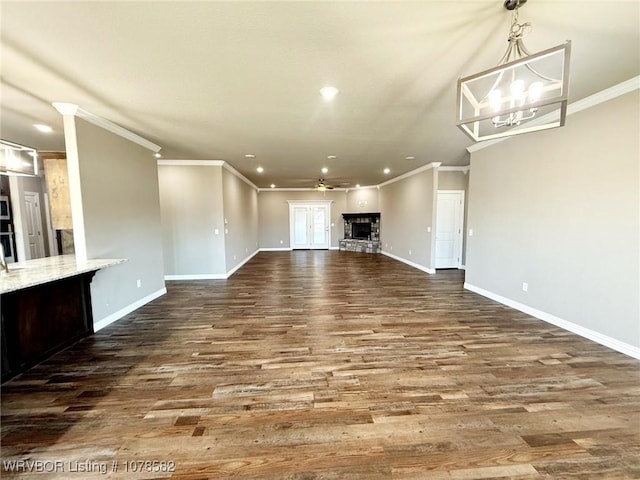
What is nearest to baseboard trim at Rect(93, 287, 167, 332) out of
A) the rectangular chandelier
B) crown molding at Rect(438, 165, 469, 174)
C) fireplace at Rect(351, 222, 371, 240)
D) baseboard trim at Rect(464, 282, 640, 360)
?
the rectangular chandelier

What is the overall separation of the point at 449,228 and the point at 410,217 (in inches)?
45.6

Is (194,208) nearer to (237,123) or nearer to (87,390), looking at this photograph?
(237,123)

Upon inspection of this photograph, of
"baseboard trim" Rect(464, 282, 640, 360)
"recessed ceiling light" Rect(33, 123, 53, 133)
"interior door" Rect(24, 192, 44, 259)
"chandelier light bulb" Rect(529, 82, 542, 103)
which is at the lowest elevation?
"baseboard trim" Rect(464, 282, 640, 360)

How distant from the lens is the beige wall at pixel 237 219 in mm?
6598

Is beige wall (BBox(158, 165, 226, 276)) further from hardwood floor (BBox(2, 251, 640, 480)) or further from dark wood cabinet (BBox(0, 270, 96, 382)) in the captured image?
dark wood cabinet (BBox(0, 270, 96, 382))

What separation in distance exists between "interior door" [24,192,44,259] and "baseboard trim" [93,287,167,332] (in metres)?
3.79

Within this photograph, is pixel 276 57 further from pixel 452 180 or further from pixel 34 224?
pixel 34 224

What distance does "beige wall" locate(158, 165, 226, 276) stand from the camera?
6.09m

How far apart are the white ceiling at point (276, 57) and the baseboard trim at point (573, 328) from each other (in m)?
2.69

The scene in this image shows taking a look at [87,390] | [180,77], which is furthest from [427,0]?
[87,390]

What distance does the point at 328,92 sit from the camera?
9.14 ft

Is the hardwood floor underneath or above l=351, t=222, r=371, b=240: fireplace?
underneath

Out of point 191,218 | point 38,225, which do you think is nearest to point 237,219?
point 191,218

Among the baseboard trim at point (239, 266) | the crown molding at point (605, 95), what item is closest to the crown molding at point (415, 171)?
the crown molding at point (605, 95)
